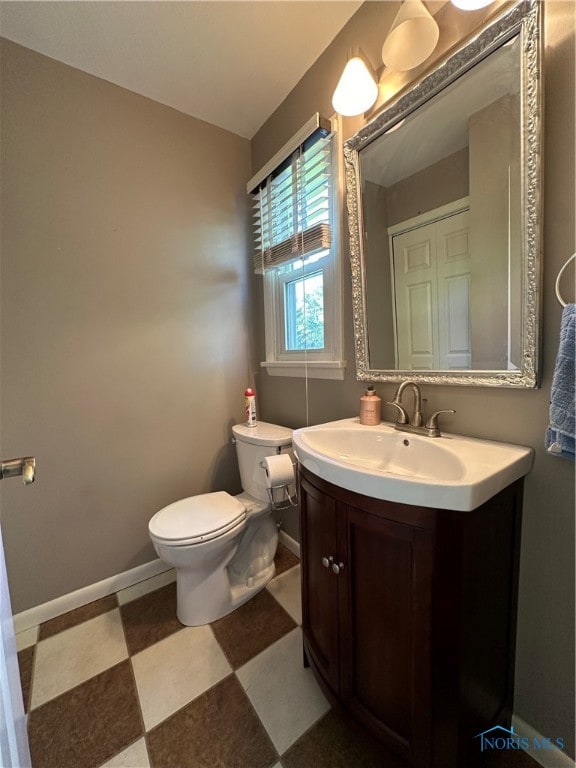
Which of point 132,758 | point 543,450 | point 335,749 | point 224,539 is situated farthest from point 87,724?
point 543,450

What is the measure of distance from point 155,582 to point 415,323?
1801 millimetres

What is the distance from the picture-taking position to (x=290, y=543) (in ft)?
5.87

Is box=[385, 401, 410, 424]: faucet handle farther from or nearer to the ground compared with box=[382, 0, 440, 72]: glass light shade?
nearer to the ground

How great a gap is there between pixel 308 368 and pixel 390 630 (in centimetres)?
108

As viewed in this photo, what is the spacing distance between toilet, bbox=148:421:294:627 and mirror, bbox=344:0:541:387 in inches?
29.1

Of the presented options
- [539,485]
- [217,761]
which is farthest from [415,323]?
[217,761]

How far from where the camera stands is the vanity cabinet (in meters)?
0.66

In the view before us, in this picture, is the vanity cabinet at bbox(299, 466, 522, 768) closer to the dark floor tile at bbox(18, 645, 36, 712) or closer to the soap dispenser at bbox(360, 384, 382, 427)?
the soap dispenser at bbox(360, 384, 382, 427)

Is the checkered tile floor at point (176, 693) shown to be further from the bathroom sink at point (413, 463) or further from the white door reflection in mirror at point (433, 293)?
the white door reflection in mirror at point (433, 293)

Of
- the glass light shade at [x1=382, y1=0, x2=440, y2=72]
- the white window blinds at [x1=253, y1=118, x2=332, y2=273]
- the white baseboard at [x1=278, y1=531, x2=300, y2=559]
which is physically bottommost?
the white baseboard at [x1=278, y1=531, x2=300, y2=559]

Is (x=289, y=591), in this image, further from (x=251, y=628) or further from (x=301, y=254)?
(x=301, y=254)

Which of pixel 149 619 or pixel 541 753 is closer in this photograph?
pixel 541 753

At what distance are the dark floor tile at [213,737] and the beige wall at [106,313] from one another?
0.78 meters

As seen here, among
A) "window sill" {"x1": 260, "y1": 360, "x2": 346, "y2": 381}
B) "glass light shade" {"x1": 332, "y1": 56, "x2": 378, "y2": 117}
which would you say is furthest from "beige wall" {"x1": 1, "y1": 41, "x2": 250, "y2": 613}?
"glass light shade" {"x1": 332, "y1": 56, "x2": 378, "y2": 117}
